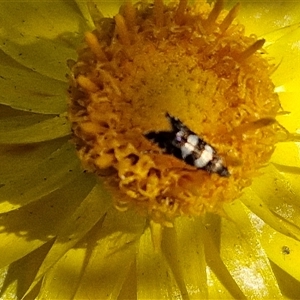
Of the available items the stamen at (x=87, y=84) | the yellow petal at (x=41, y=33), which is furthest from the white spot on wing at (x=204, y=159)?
the yellow petal at (x=41, y=33)

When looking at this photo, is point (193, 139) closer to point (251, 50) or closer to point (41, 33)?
point (251, 50)

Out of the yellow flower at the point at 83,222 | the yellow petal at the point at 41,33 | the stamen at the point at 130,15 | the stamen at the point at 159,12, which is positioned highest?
the yellow petal at the point at 41,33

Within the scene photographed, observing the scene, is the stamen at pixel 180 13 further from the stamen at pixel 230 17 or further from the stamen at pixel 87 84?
the stamen at pixel 87 84

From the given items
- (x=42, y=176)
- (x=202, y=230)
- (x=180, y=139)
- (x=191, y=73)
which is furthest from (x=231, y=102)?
(x=42, y=176)

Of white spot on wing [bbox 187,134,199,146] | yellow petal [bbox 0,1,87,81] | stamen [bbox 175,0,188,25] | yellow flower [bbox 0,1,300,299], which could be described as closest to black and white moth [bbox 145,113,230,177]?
white spot on wing [bbox 187,134,199,146]

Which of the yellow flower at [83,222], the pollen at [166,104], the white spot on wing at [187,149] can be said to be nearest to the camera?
the white spot on wing at [187,149]

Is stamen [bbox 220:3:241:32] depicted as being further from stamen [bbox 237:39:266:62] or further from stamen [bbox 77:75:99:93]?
stamen [bbox 77:75:99:93]
